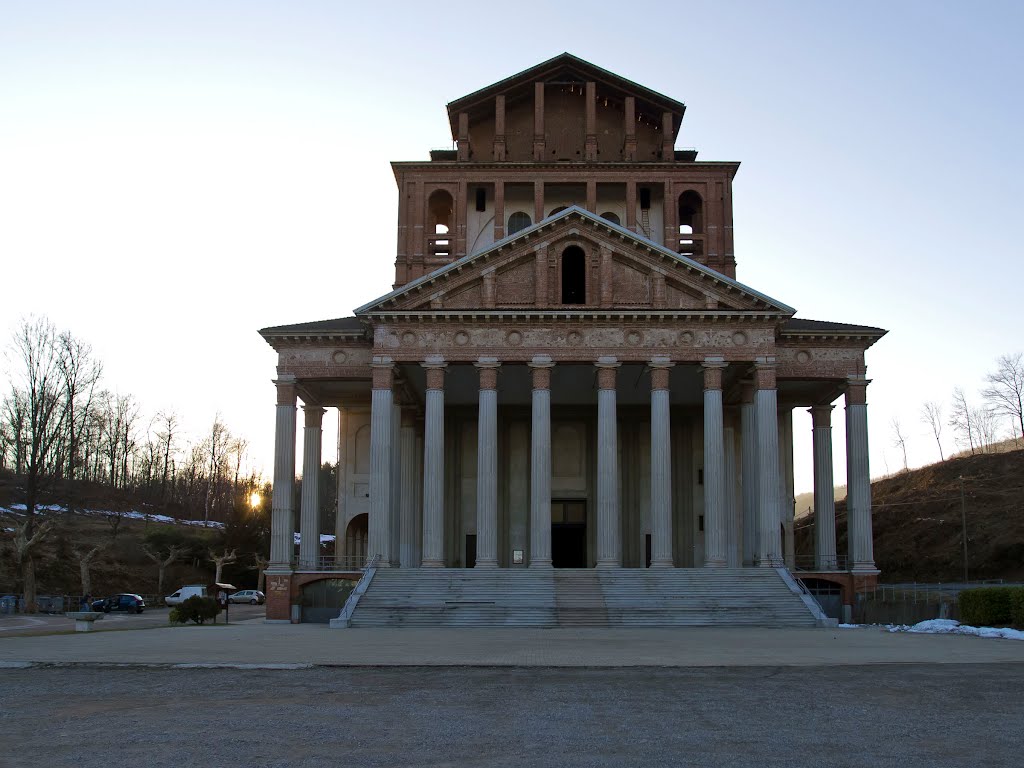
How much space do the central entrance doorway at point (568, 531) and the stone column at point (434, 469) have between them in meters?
11.8

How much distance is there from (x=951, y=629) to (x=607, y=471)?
49.9 feet

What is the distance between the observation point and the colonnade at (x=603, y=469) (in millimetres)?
42281

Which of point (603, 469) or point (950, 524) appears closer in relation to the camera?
point (603, 469)

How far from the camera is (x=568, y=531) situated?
5353 cm

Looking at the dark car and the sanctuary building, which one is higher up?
the sanctuary building

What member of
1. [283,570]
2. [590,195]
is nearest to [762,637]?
[283,570]

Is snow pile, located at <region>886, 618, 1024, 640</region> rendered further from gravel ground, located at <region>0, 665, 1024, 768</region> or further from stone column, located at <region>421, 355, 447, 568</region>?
stone column, located at <region>421, 355, 447, 568</region>

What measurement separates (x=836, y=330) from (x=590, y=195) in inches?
599

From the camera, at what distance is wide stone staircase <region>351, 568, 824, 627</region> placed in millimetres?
36656

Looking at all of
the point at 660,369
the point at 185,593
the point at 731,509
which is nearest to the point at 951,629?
the point at 660,369

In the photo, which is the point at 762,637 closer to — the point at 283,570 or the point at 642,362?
the point at 642,362

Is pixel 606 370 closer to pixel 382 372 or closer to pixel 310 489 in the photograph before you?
pixel 382 372

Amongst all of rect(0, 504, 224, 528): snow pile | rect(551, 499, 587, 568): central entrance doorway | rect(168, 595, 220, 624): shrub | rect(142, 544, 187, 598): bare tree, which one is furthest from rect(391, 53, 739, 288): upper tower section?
rect(0, 504, 224, 528): snow pile

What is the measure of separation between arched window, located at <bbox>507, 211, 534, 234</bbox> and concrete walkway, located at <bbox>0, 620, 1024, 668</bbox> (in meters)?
26.1
